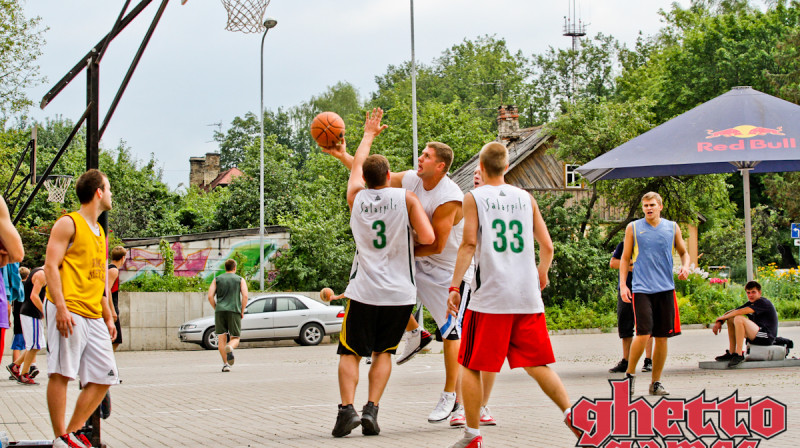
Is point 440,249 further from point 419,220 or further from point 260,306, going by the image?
point 260,306

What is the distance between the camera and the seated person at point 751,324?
12.2 meters

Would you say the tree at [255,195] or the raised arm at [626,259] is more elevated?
the tree at [255,195]

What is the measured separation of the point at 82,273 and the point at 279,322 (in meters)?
19.1

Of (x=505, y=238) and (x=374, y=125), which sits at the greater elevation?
(x=374, y=125)

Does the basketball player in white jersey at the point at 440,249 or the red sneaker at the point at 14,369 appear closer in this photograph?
the basketball player in white jersey at the point at 440,249

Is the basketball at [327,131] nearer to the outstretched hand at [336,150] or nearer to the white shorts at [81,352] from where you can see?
the outstretched hand at [336,150]

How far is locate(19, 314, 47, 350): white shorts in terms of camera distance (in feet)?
43.3

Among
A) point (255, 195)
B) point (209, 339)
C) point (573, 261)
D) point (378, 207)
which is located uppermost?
point (255, 195)

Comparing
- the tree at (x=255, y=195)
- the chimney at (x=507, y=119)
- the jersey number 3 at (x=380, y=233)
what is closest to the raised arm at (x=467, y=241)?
the jersey number 3 at (x=380, y=233)

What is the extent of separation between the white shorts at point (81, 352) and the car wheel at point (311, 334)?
19292 mm

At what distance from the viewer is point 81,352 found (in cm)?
598

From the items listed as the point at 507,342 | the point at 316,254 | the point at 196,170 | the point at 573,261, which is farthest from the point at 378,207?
the point at 196,170

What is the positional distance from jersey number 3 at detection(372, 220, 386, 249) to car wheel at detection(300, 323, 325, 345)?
18.6 meters

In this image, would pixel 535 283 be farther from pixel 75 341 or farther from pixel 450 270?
pixel 75 341
